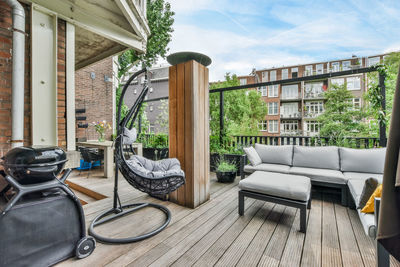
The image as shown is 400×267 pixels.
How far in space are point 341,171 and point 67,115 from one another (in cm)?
411

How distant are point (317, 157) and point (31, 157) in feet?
12.6

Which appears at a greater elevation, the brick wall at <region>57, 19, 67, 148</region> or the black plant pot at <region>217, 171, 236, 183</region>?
the brick wall at <region>57, 19, 67, 148</region>

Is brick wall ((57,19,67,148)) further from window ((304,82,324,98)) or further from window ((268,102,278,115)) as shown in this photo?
window ((304,82,324,98))

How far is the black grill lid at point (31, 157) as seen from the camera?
1.28 metres

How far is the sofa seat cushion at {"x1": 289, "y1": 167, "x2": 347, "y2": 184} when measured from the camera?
2.66 metres

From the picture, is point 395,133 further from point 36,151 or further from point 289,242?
point 36,151

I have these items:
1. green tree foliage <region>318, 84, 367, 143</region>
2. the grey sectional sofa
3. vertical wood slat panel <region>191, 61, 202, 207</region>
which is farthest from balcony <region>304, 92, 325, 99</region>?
vertical wood slat panel <region>191, 61, 202, 207</region>

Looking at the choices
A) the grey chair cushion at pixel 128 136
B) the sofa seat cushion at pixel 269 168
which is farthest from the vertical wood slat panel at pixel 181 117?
the sofa seat cushion at pixel 269 168

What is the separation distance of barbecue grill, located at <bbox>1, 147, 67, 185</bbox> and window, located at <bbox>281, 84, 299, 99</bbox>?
21.4 meters

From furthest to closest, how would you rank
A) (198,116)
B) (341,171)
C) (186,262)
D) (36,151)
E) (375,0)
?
1. (375,0)
2. (341,171)
3. (198,116)
4. (186,262)
5. (36,151)

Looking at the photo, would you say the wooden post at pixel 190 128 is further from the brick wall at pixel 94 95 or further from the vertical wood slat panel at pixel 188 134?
the brick wall at pixel 94 95

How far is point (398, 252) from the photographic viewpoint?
65 cm

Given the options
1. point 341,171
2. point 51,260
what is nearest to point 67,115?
point 51,260

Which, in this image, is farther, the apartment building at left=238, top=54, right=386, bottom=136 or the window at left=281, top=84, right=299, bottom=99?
the window at left=281, top=84, right=299, bottom=99
